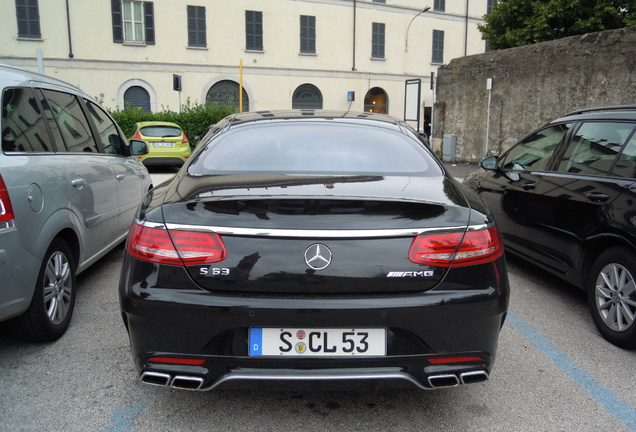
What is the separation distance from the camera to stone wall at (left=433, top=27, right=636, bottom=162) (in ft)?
36.4

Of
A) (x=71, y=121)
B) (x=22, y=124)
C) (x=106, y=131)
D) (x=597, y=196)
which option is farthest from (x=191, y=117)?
(x=597, y=196)

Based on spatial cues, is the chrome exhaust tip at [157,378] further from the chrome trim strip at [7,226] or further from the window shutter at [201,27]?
the window shutter at [201,27]

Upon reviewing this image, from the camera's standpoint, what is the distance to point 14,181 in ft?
9.59

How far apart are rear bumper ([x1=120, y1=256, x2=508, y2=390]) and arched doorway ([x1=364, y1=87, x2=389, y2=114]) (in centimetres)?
3253

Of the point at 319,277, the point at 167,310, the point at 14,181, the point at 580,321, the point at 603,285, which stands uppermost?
the point at 14,181

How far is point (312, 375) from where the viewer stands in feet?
7.11

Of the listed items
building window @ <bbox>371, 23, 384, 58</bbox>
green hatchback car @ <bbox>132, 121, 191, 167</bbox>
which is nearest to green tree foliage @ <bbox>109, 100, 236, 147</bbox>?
green hatchback car @ <bbox>132, 121, 191, 167</bbox>

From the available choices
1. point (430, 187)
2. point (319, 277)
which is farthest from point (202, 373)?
point (430, 187)

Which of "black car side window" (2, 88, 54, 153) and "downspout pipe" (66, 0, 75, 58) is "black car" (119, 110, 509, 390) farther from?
"downspout pipe" (66, 0, 75, 58)

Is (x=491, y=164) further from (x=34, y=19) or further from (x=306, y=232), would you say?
(x=34, y=19)

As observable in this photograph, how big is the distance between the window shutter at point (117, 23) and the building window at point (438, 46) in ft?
62.8

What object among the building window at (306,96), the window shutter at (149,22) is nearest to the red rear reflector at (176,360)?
the window shutter at (149,22)

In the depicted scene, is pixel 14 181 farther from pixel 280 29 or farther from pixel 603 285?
pixel 280 29

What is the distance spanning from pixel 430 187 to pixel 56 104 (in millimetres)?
3038
